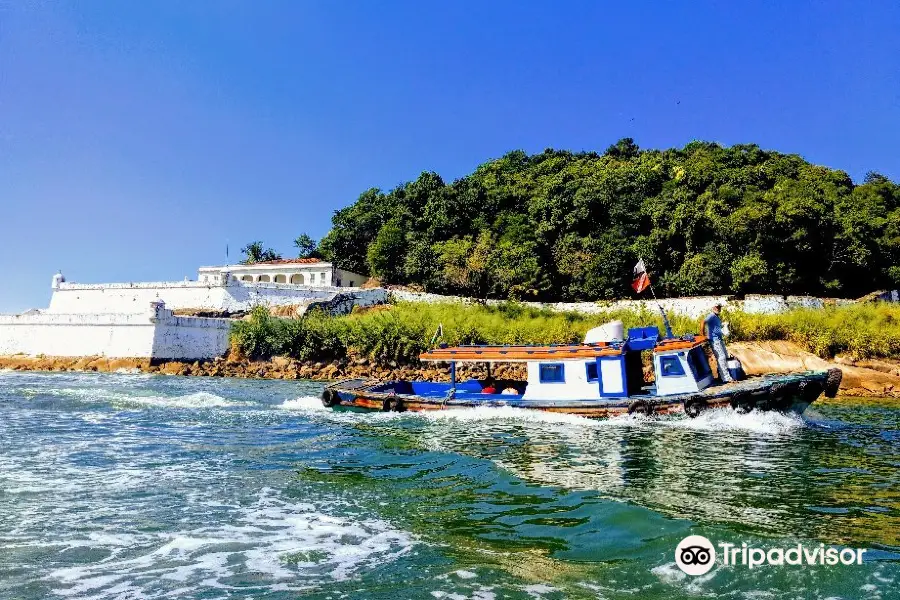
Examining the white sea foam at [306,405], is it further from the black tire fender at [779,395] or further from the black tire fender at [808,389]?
the black tire fender at [808,389]

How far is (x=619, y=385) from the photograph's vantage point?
17719 mm

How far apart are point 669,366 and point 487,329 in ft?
65.4

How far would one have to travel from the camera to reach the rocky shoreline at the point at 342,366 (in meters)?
28.1

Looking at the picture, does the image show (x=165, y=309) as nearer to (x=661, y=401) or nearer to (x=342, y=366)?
(x=342, y=366)

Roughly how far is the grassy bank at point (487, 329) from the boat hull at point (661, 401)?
14.7 meters

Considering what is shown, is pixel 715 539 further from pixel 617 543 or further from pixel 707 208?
pixel 707 208

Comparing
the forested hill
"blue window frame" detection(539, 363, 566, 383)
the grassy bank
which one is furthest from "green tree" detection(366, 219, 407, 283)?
"blue window frame" detection(539, 363, 566, 383)

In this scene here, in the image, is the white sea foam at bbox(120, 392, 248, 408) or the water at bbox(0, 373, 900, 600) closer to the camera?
the water at bbox(0, 373, 900, 600)

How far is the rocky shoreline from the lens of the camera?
28.1 meters

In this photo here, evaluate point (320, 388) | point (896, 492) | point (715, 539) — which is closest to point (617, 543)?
point (715, 539)

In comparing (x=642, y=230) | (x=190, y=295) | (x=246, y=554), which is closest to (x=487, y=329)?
(x=642, y=230)

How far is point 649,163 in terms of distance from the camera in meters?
57.7

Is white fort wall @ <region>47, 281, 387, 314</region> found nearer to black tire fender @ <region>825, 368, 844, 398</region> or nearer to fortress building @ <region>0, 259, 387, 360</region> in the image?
fortress building @ <region>0, 259, 387, 360</region>

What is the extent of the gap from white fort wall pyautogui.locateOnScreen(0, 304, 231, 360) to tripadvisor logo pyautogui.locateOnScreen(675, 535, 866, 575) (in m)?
37.2
